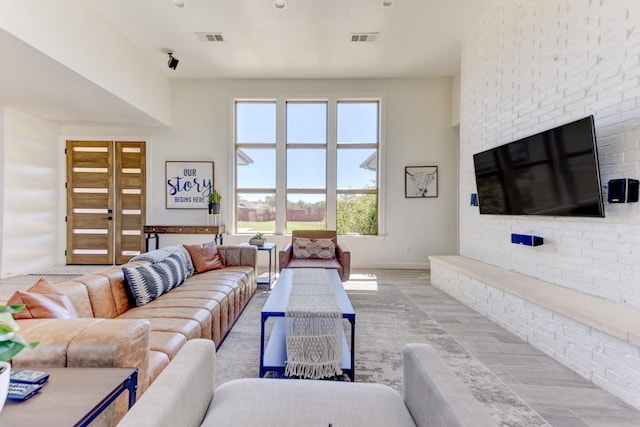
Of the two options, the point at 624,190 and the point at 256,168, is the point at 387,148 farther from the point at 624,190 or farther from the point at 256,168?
the point at 624,190

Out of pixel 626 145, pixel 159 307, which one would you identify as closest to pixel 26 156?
pixel 159 307

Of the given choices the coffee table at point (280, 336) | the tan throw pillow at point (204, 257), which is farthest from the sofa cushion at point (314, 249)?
the coffee table at point (280, 336)

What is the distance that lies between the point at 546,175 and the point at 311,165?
3.91 metres

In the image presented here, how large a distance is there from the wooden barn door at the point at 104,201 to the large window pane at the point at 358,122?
3935 millimetres

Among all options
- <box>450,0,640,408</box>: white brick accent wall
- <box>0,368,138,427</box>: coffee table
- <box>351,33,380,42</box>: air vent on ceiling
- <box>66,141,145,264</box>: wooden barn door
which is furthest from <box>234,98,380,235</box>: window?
<box>0,368,138,427</box>: coffee table

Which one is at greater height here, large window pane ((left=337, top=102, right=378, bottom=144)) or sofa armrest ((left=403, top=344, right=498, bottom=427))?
large window pane ((left=337, top=102, right=378, bottom=144))

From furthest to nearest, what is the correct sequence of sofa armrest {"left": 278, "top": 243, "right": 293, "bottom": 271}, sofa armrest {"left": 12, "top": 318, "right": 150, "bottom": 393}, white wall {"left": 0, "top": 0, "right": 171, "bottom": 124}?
sofa armrest {"left": 278, "top": 243, "right": 293, "bottom": 271} → white wall {"left": 0, "top": 0, "right": 171, "bottom": 124} → sofa armrest {"left": 12, "top": 318, "right": 150, "bottom": 393}

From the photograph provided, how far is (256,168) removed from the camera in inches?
234

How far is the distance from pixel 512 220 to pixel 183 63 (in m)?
5.51

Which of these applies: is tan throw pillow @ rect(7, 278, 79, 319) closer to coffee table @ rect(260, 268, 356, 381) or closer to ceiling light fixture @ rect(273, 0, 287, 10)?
coffee table @ rect(260, 268, 356, 381)

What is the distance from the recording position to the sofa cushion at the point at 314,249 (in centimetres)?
462

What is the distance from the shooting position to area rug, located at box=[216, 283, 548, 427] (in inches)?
71.9

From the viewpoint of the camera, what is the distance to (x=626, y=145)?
2.12 metres

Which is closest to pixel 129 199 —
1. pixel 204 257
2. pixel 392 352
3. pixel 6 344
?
pixel 204 257
